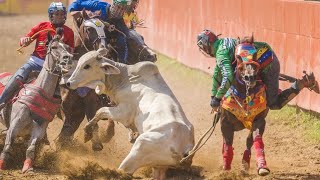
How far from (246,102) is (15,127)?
9.01 feet

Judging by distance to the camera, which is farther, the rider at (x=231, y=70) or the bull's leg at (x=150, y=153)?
the rider at (x=231, y=70)

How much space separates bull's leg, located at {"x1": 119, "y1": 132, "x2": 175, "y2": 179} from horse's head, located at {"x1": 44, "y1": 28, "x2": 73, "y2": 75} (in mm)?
1560

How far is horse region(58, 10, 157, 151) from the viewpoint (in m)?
10.8

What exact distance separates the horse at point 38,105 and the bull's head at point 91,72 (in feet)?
1.61

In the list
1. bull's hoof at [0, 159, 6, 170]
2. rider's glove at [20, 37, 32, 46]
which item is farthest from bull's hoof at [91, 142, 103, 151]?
rider's glove at [20, 37, 32, 46]

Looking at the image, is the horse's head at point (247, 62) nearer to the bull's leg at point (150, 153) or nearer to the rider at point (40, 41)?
the bull's leg at point (150, 153)

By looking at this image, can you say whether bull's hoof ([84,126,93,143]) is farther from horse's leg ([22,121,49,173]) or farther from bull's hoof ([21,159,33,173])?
bull's hoof ([21,159,33,173])

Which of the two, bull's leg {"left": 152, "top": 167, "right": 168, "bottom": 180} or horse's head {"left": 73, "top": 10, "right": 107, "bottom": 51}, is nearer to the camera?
bull's leg {"left": 152, "top": 167, "right": 168, "bottom": 180}

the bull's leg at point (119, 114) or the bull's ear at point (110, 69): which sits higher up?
the bull's ear at point (110, 69)

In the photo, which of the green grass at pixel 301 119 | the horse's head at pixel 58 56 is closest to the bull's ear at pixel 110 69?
the horse's head at pixel 58 56

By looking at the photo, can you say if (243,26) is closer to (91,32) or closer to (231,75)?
(91,32)

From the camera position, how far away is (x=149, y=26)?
1994 cm

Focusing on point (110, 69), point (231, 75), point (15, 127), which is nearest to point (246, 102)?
point (231, 75)

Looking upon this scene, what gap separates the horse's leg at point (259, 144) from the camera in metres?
8.88
